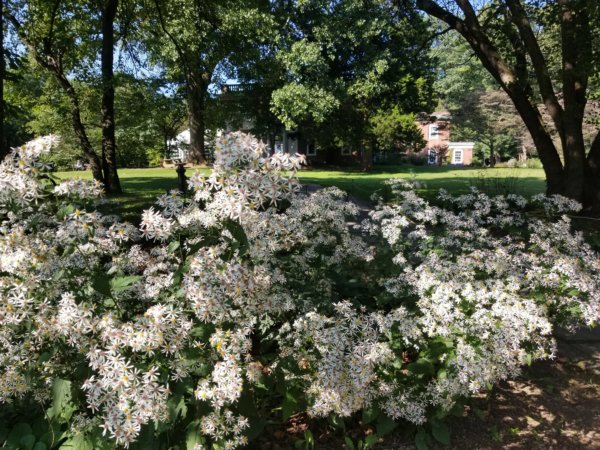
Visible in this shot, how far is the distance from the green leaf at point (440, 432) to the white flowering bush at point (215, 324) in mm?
20

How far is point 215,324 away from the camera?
8.28 feet

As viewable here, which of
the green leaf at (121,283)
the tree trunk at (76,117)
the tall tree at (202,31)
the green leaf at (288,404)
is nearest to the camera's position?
the green leaf at (121,283)

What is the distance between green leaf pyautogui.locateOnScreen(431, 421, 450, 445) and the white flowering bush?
0.02 metres

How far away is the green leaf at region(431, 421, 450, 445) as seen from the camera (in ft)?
10.0

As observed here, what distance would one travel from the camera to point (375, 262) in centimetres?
423

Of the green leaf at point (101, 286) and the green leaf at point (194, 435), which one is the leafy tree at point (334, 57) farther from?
the green leaf at point (194, 435)

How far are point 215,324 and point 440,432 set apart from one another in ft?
5.84

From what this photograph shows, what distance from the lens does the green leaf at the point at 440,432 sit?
3.06m

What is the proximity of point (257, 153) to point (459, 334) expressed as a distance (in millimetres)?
1889

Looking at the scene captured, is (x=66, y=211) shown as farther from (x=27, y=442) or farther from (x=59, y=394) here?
(x=27, y=442)

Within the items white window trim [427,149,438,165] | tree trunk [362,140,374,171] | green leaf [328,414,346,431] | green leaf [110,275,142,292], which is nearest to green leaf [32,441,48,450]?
green leaf [110,275,142,292]

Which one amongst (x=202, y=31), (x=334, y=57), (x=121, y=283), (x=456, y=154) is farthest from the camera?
(x=456, y=154)

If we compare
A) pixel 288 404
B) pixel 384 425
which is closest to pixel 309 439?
pixel 288 404

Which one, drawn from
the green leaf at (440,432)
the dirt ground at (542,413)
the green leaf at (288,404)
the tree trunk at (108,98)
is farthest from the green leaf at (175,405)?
the tree trunk at (108,98)
